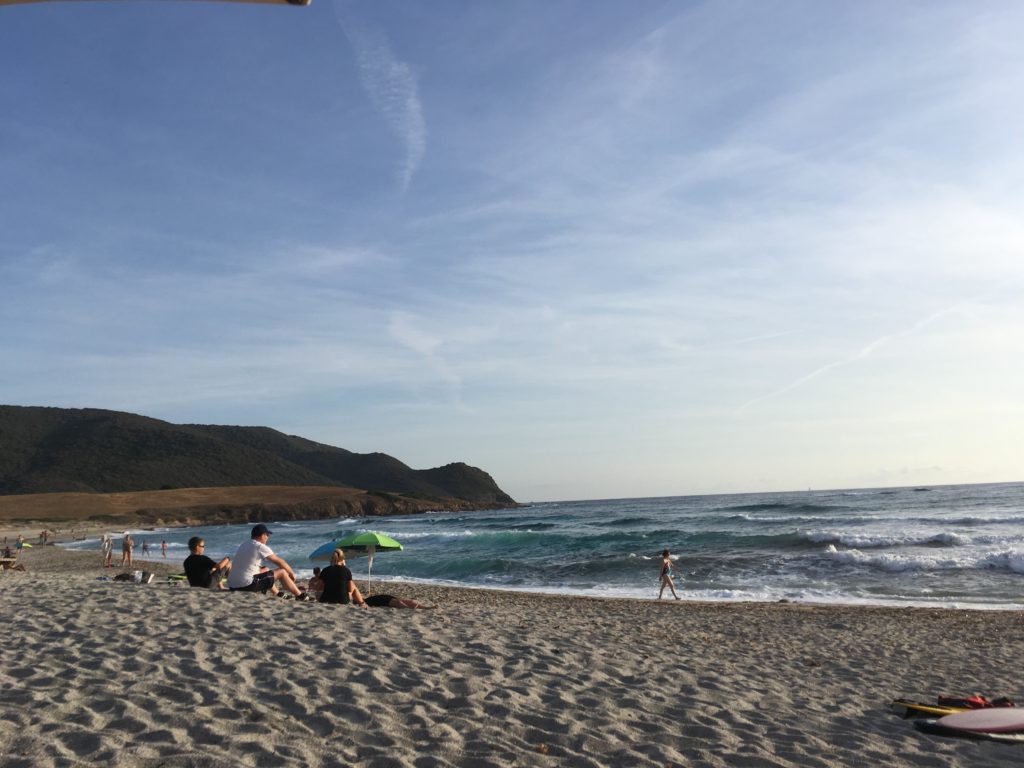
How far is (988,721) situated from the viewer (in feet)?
17.7

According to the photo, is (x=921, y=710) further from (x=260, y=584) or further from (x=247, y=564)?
(x=247, y=564)

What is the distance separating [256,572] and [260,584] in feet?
0.63

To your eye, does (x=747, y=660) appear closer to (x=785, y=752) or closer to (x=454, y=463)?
(x=785, y=752)

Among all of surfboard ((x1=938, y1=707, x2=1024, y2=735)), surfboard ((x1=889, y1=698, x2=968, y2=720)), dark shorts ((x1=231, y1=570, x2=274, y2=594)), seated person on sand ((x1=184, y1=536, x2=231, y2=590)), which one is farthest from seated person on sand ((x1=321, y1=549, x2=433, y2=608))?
surfboard ((x1=938, y1=707, x2=1024, y2=735))

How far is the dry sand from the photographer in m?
4.37

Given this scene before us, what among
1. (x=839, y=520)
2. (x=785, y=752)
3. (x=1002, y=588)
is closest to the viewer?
(x=785, y=752)

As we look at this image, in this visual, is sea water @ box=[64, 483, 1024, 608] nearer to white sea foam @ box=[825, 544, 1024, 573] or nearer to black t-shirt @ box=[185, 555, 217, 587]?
white sea foam @ box=[825, 544, 1024, 573]

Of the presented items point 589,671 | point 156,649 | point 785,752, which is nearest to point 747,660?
point 589,671

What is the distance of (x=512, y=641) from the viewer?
7.71m

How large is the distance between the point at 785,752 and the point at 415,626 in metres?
4.63

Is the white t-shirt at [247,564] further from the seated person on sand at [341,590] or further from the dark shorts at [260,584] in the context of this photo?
the seated person on sand at [341,590]

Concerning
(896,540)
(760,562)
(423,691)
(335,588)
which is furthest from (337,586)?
(896,540)

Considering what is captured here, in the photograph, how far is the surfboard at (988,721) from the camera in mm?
5309

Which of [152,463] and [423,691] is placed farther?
[152,463]
